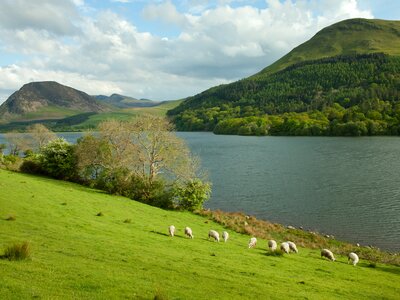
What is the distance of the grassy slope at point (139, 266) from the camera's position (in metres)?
14.6

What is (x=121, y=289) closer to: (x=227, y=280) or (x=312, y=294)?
(x=227, y=280)

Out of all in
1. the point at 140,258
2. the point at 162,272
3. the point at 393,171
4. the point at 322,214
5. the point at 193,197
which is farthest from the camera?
the point at 393,171

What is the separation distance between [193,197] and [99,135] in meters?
20.3

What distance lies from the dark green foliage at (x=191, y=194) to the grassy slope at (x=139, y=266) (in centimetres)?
1461

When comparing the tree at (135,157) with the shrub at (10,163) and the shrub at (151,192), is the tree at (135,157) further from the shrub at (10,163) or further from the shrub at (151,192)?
the shrub at (10,163)

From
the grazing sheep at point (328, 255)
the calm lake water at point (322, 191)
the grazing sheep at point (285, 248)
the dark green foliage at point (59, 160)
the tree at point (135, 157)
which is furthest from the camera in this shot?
the dark green foliage at point (59, 160)

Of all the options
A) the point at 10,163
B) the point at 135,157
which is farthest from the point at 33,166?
the point at 135,157

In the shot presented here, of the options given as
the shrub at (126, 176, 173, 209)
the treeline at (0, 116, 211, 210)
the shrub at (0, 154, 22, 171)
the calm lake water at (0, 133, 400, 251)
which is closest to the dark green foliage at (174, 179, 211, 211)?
the treeline at (0, 116, 211, 210)

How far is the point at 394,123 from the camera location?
196875 mm

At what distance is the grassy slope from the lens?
1458cm

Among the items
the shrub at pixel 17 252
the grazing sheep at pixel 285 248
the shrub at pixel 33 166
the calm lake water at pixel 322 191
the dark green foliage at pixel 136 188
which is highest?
the shrub at pixel 17 252

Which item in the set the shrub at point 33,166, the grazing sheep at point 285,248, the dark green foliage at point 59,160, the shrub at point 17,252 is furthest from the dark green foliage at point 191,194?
the shrub at point 17,252

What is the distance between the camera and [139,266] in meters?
18.6

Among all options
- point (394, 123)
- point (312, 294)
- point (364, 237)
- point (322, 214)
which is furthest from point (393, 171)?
point (394, 123)
